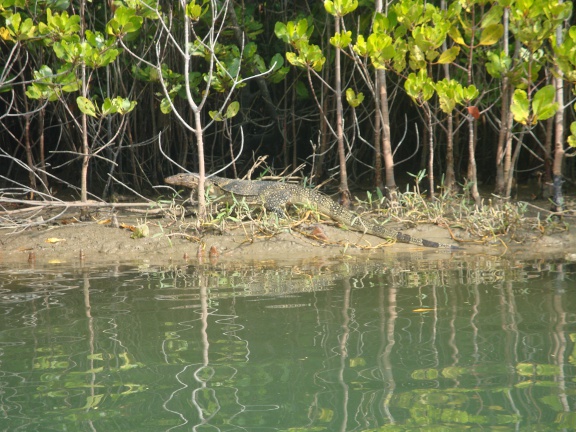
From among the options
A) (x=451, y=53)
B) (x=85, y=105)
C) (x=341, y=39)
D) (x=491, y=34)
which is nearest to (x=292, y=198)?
(x=341, y=39)

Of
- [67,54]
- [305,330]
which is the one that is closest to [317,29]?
[67,54]

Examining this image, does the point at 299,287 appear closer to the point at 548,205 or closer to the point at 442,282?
the point at 442,282

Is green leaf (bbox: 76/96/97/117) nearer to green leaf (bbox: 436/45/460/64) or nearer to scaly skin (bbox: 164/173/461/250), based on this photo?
scaly skin (bbox: 164/173/461/250)

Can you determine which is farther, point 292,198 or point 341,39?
point 292,198

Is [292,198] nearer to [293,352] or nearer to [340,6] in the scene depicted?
[340,6]

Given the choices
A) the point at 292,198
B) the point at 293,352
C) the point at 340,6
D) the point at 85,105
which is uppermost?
the point at 340,6

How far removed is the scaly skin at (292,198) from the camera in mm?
7258

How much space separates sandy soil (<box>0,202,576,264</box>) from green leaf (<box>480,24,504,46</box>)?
178cm

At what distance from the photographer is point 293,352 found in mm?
3742

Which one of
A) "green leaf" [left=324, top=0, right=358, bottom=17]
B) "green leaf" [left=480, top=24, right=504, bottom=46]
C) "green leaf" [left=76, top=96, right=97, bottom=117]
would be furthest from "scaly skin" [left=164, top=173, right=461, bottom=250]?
"green leaf" [left=480, top=24, right=504, bottom=46]

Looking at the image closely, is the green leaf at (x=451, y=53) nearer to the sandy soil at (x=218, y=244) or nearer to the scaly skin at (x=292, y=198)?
the sandy soil at (x=218, y=244)

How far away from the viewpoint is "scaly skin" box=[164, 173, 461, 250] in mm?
7258

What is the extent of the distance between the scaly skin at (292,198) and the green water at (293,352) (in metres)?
1.46

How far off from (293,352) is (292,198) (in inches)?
165
